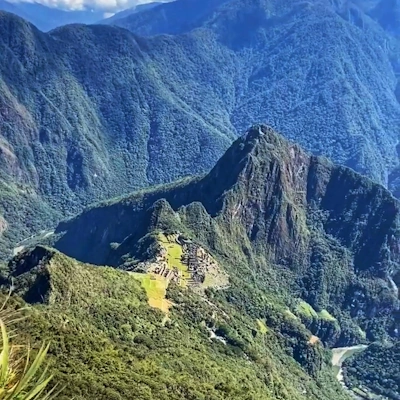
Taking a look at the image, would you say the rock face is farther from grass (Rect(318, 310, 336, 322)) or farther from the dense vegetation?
the dense vegetation

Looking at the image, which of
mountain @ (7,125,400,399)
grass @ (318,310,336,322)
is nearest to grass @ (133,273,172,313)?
mountain @ (7,125,400,399)

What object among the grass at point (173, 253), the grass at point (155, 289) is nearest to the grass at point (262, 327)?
the grass at point (173, 253)

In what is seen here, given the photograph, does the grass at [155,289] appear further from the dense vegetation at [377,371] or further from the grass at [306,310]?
the grass at [306,310]

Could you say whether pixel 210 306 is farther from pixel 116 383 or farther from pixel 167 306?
pixel 116 383

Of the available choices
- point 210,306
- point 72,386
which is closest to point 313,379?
point 210,306

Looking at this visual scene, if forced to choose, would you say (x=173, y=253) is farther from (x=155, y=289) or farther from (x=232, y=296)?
(x=155, y=289)

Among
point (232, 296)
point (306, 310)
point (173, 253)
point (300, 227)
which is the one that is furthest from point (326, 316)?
point (173, 253)
